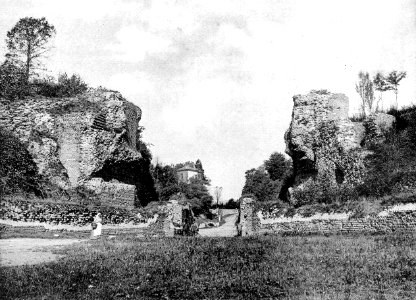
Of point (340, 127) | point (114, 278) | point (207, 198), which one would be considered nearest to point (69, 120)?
point (340, 127)

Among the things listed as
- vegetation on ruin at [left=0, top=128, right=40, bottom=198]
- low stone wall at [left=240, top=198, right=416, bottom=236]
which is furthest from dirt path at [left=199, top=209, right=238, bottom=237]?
vegetation on ruin at [left=0, top=128, right=40, bottom=198]

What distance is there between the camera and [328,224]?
18.3 m

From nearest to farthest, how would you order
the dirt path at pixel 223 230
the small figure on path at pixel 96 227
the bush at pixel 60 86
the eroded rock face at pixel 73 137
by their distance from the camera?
the small figure on path at pixel 96 227, the eroded rock face at pixel 73 137, the dirt path at pixel 223 230, the bush at pixel 60 86

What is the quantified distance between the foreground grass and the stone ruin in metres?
12.8

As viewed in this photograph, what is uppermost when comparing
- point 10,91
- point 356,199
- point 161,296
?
point 10,91

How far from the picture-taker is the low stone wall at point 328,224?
15.9m

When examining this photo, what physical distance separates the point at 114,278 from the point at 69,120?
61.6 feet

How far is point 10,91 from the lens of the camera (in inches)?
1070

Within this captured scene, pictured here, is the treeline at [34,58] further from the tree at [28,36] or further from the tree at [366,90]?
the tree at [366,90]

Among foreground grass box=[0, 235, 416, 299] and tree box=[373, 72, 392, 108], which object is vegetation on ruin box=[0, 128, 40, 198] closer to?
foreground grass box=[0, 235, 416, 299]

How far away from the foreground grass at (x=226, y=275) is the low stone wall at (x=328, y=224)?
4.91m

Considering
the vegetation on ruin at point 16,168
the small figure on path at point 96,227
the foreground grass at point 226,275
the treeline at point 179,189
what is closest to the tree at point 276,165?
the treeline at point 179,189

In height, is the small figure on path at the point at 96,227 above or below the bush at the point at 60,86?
below

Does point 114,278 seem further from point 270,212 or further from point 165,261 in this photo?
point 270,212
